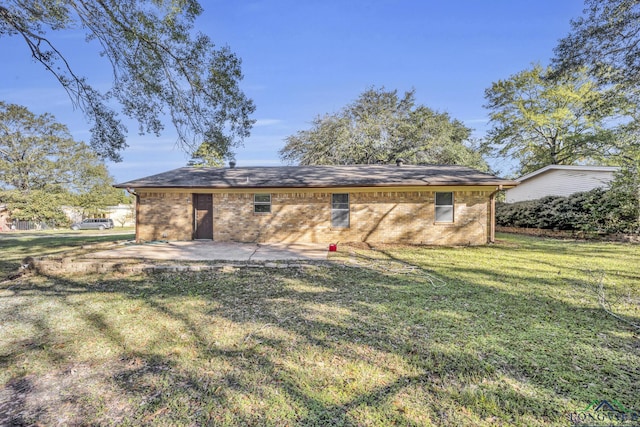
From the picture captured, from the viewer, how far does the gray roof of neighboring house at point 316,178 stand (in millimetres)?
10664

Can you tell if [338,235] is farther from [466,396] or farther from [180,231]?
[466,396]

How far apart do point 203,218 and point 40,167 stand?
28542 mm

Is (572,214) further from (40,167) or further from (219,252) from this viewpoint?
(40,167)

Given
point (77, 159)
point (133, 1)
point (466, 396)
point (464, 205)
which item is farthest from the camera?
point (77, 159)

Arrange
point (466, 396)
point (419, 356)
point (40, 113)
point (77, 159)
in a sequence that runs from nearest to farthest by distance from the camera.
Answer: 1. point (466, 396)
2. point (419, 356)
3. point (40, 113)
4. point (77, 159)

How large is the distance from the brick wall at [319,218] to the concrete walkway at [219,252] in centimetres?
62

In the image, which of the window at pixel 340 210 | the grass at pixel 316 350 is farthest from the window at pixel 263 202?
the grass at pixel 316 350

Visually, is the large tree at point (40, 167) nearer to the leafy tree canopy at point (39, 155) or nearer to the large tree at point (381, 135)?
the leafy tree canopy at point (39, 155)

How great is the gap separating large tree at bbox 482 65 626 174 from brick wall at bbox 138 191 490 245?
17.2 meters

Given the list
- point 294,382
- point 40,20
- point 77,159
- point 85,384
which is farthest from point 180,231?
point 77,159

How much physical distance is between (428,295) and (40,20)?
9.80m

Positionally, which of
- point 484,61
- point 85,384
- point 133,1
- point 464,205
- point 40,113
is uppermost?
point 40,113

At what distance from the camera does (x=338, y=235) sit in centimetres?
1129

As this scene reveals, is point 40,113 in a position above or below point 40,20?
above
